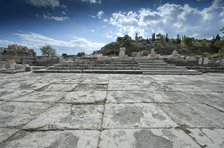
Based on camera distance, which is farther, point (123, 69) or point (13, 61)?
point (13, 61)

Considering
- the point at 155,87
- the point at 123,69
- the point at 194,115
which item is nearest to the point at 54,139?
the point at 194,115

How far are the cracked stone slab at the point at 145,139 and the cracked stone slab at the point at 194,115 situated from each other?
1.27 ft

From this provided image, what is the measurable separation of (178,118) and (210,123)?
437 millimetres

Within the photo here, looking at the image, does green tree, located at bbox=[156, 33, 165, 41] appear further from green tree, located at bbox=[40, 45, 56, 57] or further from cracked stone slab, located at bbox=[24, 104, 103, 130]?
cracked stone slab, located at bbox=[24, 104, 103, 130]

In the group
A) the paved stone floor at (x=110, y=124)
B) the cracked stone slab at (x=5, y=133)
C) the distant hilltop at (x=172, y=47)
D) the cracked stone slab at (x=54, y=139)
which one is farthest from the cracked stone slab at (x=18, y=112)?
the distant hilltop at (x=172, y=47)

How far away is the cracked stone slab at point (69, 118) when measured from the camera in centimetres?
160

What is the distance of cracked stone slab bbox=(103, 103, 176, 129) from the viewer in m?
1.66

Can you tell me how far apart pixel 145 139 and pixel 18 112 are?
218 centimetres

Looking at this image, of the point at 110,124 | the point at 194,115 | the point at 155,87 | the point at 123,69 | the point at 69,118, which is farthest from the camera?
the point at 123,69


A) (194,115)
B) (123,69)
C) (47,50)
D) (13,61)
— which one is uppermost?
(47,50)

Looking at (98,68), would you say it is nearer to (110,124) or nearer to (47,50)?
(110,124)

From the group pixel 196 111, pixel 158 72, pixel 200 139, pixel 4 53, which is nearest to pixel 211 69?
pixel 158 72

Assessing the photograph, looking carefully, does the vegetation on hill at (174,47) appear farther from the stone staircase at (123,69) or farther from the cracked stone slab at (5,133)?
the cracked stone slab at (5,133)

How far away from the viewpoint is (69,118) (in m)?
1.82
